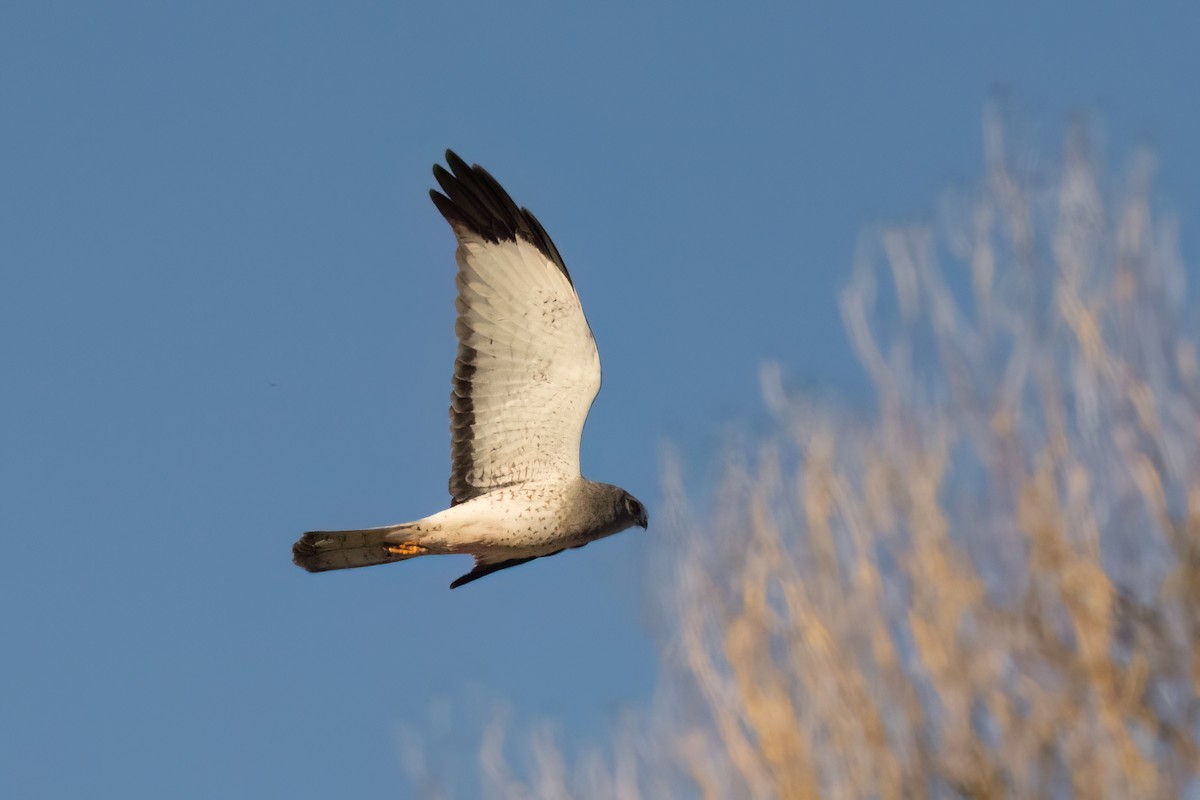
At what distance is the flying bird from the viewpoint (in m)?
7.17

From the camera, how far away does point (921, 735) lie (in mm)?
6355

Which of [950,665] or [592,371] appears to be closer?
[950,665]

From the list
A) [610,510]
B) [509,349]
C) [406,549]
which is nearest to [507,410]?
[509,349]

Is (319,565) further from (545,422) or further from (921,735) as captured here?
(921,735)

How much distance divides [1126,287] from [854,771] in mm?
2199

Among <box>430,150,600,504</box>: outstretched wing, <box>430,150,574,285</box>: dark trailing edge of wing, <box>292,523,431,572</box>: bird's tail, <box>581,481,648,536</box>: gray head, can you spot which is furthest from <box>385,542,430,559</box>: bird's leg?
<box>430,150,574,285</box>: dark trailing edge of wing

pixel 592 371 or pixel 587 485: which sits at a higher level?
pixel 592 371

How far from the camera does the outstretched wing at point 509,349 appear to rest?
23.5ft

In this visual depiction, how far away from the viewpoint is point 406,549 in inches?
282

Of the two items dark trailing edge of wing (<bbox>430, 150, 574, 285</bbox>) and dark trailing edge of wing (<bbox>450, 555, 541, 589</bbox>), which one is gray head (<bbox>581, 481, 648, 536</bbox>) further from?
dark trailing edge of wing (<bbox>430, 150, 574, 285</bbox>)

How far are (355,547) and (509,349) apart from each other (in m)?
1.08

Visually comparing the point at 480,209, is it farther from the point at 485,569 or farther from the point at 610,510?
the point at 485,569

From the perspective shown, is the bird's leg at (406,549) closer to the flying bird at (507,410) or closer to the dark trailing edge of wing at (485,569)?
the flying bird at (507,410)

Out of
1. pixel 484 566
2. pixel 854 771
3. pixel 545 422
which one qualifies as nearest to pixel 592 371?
pixel 545 422
